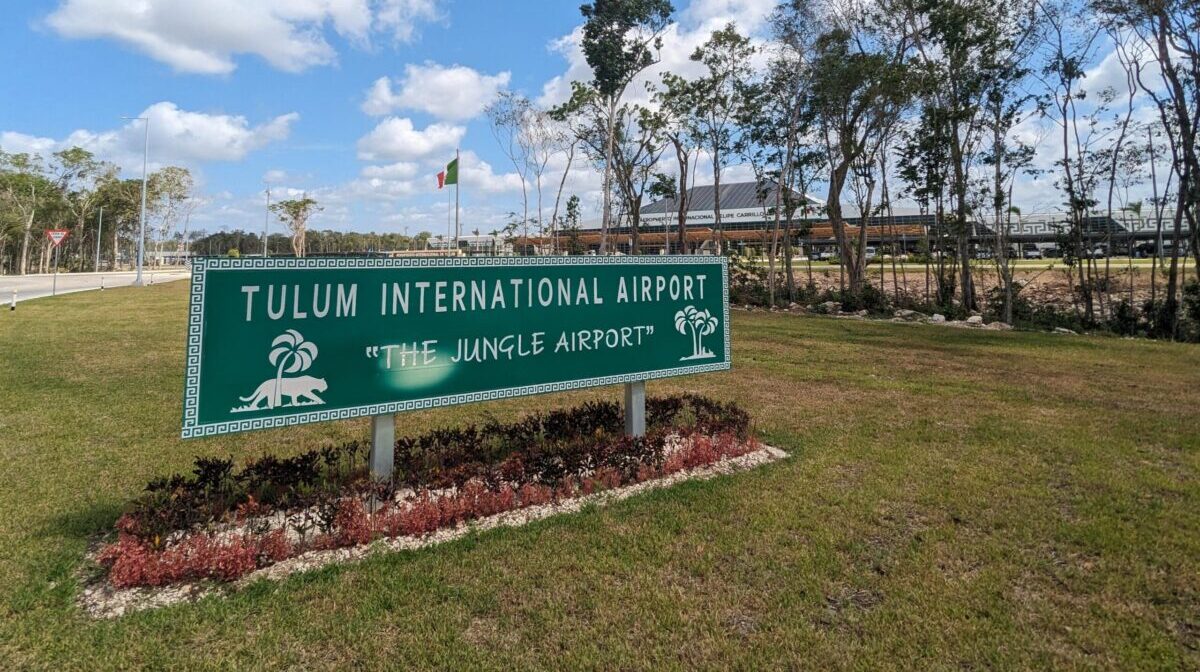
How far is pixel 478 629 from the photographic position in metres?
2.37

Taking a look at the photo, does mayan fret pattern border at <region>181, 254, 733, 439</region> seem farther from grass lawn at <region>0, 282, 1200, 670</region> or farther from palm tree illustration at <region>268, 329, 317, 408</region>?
grass lawn at <region>0, 282, 1200, 670</region>

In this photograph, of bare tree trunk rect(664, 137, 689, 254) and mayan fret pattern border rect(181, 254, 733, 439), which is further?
bare tree trunk rect(664, 137, 689, 254)

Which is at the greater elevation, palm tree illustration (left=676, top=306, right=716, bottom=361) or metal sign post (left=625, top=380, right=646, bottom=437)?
palm tree illustration (left=676, top=306, right=716, bottom=361)

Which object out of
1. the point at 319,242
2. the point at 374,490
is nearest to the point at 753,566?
the point at 374,490

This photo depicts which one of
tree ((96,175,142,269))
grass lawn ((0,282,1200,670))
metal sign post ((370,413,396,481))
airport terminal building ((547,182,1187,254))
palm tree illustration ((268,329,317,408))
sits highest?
tree ((96,175,142,269))

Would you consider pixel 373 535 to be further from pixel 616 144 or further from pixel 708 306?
pixel 616 144

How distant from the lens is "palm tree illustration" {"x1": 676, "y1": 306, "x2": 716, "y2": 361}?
4.58 metres

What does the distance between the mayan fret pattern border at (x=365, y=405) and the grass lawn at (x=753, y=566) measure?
0.77 meters

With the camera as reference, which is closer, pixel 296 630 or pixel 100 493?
pixel 296 630

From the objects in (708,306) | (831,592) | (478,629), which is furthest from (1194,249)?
(478,629)

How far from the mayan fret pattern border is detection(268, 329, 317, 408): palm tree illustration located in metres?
0.19

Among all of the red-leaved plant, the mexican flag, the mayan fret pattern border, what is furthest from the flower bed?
the mexican flag

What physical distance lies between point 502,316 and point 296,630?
6.35 feet

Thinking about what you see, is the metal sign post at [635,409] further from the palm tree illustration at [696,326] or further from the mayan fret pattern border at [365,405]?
the palm tree illustration at [696,326]
